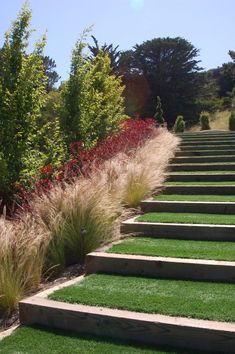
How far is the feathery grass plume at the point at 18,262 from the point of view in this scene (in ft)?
13.5

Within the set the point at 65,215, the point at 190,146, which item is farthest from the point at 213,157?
the point at 65,215

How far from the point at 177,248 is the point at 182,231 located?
23.3 inches

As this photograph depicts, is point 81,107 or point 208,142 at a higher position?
point 81,107

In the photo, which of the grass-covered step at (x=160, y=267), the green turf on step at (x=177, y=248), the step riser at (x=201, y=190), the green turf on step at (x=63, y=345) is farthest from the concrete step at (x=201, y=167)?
the green turf on step at (x=63, y=345)

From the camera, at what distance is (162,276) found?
4.40 meters

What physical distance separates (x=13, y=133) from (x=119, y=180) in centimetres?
170

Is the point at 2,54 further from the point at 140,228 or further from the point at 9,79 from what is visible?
the point at 140,228

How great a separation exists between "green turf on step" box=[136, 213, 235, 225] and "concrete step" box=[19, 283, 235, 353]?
2.30 metres

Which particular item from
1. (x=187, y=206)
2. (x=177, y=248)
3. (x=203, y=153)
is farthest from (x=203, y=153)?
(x=177, y=248)

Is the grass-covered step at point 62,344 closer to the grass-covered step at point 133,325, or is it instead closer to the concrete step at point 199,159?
the grass-covered step at point 133,325

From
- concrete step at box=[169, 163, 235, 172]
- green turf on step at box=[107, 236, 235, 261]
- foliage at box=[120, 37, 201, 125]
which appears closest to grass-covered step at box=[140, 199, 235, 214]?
green turf on step at box=[107, 236, 235, 261]

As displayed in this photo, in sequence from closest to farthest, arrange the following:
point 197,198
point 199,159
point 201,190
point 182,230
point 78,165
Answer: point 182,230 < point 197,198 < point 78,165 < point 201,190 < point 199,159

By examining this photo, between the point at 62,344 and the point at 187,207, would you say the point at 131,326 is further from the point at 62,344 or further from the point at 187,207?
the point at 187,207

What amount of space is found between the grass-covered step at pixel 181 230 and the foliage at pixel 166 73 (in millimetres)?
33062
